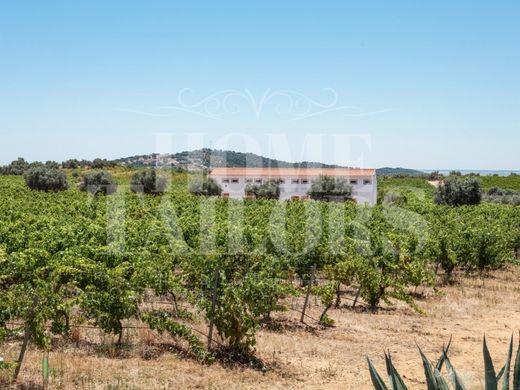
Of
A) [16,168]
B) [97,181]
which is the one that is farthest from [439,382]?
[16,168]

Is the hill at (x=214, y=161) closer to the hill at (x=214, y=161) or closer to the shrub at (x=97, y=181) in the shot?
the hill at (x=214, y=161)

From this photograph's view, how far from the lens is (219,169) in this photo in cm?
6341

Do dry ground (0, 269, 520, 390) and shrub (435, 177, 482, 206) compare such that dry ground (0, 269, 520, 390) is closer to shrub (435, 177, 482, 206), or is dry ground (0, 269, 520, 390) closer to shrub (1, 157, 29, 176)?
shrub (435, 177, 482, 206)

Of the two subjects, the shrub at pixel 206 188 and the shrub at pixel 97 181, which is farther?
the shrub at pixel 206 188

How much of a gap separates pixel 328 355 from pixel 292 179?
165 ft

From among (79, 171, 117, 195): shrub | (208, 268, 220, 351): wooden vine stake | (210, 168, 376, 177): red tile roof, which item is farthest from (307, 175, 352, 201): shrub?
(208, 268, 220, 351): wooden vine stake

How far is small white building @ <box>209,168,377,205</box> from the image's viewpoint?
57625 millimetres

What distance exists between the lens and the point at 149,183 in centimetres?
5250

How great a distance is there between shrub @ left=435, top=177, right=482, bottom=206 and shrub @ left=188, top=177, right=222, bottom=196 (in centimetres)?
2299

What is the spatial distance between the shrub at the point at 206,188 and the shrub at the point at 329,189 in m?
9.76

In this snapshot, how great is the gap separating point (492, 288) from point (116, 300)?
42.6 feet

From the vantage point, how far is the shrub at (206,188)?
2184 inches

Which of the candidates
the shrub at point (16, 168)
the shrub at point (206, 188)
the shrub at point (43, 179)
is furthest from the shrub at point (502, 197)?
the shrub at point (16, 168)

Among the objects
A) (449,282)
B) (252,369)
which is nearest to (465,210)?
(449,282)
